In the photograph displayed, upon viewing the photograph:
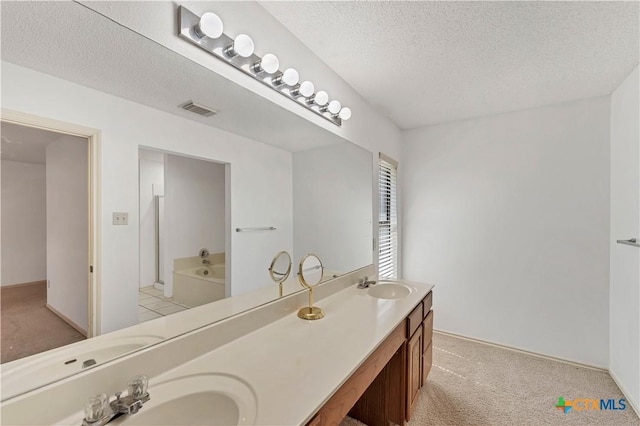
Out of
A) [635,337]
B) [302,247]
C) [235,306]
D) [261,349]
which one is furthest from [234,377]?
[635,337]

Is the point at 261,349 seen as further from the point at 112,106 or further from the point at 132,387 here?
the point at 112,106

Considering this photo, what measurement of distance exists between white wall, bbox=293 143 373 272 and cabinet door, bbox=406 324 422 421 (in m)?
0.64

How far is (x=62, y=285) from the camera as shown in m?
0.77

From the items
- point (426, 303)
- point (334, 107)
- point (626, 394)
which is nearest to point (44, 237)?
point (334, 107)

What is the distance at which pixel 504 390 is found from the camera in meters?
2.00

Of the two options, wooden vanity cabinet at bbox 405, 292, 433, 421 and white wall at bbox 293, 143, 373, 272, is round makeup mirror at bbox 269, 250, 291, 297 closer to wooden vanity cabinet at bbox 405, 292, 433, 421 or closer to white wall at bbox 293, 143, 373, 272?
white wall at bbox 293, 143, 373, 272

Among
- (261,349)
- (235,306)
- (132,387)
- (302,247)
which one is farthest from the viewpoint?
(302,247)

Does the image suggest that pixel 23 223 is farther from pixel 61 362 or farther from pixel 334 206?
pixel 334 206

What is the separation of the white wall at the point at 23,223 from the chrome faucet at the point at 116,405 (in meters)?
0.35

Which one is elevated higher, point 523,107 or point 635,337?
point 523,107

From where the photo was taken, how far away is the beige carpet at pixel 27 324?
66 centimetres

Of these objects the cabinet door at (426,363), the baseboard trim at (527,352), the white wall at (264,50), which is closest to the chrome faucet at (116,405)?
the white wall at (264,50)

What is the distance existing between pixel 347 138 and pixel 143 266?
1614 millimetres

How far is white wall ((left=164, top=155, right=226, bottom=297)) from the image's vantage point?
1032 millimetres
